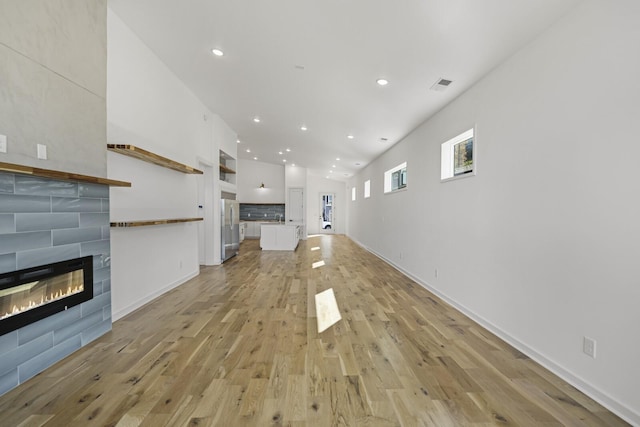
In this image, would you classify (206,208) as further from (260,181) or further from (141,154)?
(260,181)

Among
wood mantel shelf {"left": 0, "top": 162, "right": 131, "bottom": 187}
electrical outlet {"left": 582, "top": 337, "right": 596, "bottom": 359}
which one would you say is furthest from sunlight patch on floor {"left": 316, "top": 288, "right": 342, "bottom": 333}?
wood mantel shelf {"left": 0, "top": 162, "right": 131, "bottom": 187}

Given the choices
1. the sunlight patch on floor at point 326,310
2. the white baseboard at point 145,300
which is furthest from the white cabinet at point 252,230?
the sunlight patch on floor at point 326,310

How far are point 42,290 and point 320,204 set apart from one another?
39.4ft

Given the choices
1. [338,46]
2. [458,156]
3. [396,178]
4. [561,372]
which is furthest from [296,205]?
[561,372]

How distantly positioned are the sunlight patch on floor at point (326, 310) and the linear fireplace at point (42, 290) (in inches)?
86.5

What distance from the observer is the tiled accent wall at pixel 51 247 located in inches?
68.7

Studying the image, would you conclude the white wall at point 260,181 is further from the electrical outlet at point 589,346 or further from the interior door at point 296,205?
the electrical outlet at point 589,346

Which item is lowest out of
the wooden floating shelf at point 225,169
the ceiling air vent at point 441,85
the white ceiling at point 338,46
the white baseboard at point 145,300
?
the white baseboard at point 145,300

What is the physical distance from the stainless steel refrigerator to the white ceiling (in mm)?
2362

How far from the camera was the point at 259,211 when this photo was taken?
→ 447 inches

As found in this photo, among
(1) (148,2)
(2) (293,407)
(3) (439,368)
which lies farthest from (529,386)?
(1) (148,2)

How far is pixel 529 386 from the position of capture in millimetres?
1843

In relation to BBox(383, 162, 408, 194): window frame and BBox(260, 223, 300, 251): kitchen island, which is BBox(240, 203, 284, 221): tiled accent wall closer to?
BBox(260, 223, 300, 251): kitchen island

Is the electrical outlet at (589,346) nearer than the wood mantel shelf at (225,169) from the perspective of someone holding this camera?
Yes
